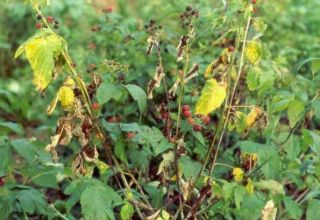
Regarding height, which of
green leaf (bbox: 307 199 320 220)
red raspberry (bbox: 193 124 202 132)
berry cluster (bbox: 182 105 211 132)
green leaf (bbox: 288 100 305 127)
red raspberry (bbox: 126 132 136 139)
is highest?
green leaf (bbox: 288 100 305 127)

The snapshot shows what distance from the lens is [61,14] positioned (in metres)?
5.94

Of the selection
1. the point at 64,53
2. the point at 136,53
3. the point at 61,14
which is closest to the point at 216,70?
the point at 64,53

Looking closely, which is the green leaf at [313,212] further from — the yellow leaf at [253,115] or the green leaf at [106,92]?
the green leaf at [106,92]

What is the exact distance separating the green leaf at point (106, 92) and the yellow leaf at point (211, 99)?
0.39 m

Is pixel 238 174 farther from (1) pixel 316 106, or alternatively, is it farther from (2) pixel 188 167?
(1) pixel 316 106

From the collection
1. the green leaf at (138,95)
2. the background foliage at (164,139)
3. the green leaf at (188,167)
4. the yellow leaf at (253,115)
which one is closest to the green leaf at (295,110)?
the background foliage at (164,139)

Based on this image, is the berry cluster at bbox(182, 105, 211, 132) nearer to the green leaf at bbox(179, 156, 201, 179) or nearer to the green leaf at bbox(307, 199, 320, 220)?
the green leaf at bbox(179, 156, 201, 179)

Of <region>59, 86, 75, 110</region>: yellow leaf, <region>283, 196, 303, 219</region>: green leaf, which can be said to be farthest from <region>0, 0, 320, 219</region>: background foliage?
<region>59, 86, 75, 110</region>: yellow leaf

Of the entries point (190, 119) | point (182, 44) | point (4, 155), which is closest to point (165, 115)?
point (190, 119)

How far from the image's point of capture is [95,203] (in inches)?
80.6

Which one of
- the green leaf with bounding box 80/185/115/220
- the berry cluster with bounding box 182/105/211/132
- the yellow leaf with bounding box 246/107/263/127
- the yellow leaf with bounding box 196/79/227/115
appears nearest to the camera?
the yellow leaf with bounding box 196/79/227/115

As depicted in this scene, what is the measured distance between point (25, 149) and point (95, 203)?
0.71 metres

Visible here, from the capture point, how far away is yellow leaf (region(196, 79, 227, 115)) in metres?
1.92

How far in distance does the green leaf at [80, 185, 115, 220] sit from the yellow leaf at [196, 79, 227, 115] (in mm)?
439
